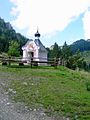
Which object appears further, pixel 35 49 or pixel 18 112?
pixel 35 49

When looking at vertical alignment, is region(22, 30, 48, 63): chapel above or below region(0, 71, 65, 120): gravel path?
above

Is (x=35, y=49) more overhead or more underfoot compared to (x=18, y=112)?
more overhead

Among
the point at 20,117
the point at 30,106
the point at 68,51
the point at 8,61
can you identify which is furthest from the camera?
the point at 68,51

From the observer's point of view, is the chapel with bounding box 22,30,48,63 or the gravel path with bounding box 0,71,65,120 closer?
the gravel path with bounding box 0,71,65,120

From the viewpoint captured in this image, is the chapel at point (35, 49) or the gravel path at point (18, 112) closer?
the gravel path at point (18, 112)

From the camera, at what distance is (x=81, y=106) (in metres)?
15.7

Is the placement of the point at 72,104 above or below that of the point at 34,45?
below

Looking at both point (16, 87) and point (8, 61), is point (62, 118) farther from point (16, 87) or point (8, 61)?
point (8, 61)

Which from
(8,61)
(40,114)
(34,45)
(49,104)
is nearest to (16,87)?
(49,104)

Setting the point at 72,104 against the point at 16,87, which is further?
the point at 16,87

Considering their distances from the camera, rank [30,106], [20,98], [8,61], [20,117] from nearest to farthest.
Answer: [20,117] → [30,106] → [20,98] → [8,61]

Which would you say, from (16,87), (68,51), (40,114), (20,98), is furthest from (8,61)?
(68,51)

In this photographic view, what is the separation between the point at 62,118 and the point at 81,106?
2.49 m

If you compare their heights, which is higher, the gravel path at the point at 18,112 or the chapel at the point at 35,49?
the chapel at the point at 35,49
